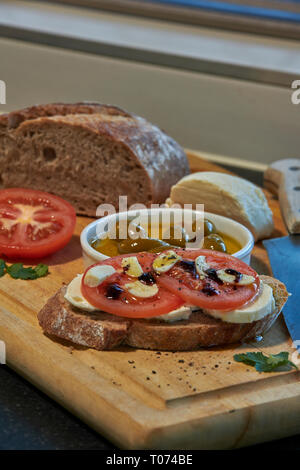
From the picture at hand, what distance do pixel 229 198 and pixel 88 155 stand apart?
70 cm

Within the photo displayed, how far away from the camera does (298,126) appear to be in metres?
4.12

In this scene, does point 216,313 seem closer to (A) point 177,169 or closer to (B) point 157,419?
(B) point 157,419

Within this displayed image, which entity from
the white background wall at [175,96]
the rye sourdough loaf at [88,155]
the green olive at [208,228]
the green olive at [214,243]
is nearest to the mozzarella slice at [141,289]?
the green olive at [214,243]

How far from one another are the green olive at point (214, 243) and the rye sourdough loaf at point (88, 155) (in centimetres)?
57

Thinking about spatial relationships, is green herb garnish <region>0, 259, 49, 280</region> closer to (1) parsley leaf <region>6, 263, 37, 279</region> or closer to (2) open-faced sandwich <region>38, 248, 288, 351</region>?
(1) parsley leaf <region>6, 263, 37, 279</region>

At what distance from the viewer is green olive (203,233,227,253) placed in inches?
106

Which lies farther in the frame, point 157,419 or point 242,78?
point 242,78

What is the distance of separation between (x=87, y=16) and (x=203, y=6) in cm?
87

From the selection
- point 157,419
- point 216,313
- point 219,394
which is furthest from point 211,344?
point 157,419

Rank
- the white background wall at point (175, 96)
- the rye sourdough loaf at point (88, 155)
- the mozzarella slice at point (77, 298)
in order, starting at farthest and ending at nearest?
the white background wall at point (175, 96) → the rye sourdough loaf at point (88, 155) → the mozzarella slice at point (77, 298)

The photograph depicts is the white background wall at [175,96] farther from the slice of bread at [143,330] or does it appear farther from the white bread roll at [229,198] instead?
the slice of bread at [143,330]

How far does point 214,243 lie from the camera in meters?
2.72

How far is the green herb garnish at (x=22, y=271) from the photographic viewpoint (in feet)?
9.02

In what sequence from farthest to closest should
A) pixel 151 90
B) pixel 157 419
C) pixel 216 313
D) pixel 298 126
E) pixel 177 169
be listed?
pixel 151 90 < pixel 298 126 < pixel 177 169 < pixel 216 313 < pixel 157 419
